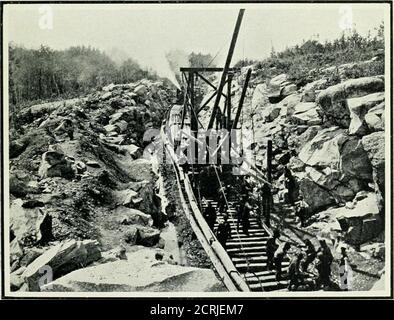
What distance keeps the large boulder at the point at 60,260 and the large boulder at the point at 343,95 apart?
3973mm

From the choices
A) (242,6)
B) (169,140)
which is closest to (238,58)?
(242,6)

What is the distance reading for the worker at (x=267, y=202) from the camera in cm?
564

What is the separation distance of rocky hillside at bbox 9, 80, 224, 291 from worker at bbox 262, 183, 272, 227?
121cm

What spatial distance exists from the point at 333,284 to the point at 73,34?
506 centimetres

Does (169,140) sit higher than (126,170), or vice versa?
(169,140)

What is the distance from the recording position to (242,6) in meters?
5.20

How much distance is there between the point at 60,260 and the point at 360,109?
4.69 meters

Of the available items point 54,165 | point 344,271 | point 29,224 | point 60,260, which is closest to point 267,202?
point 344,271

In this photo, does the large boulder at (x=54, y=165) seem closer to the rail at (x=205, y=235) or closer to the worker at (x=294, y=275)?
the rail at (x=205, y=235)

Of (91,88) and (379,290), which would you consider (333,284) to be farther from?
(91,88)

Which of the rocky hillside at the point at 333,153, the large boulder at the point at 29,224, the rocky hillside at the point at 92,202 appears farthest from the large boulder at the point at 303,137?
the large boulder at the point at 29,224

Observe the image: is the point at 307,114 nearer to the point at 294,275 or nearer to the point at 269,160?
the point at 269,160
